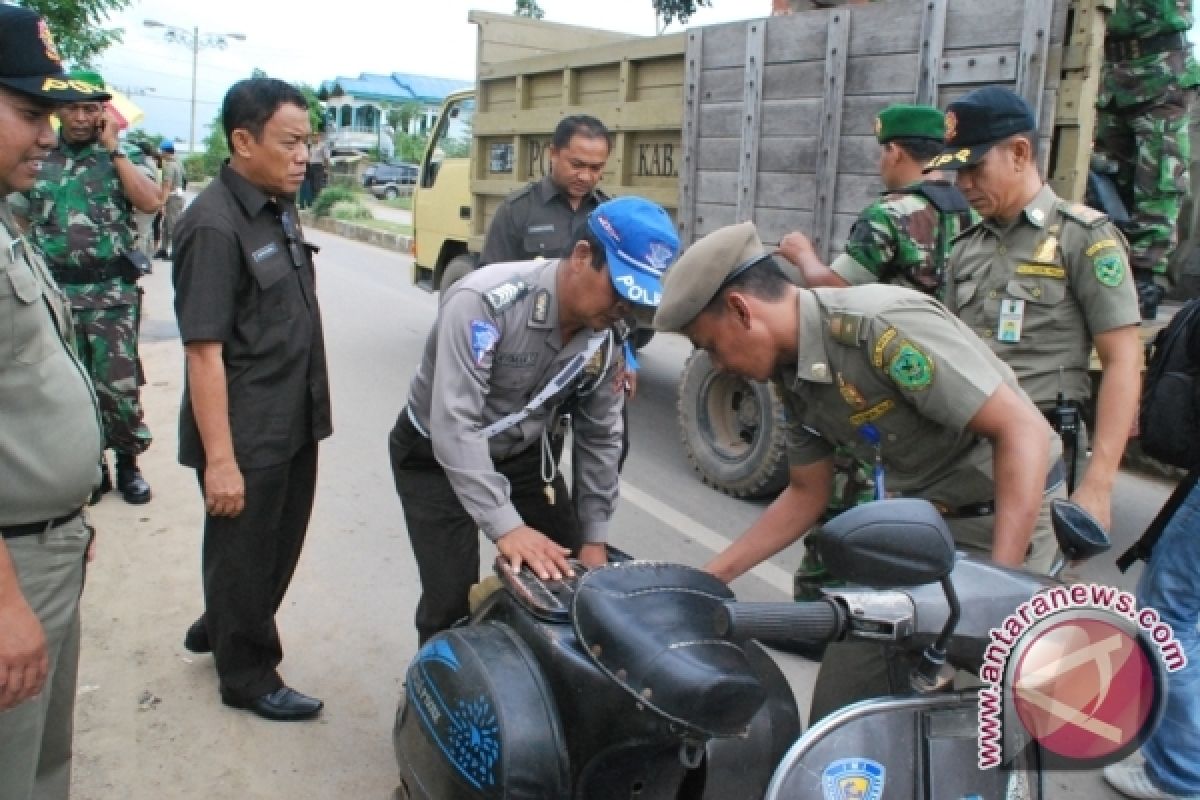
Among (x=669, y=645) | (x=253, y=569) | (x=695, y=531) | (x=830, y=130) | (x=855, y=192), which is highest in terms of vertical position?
(x=830, y=130)

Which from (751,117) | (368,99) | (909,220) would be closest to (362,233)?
(751,117)

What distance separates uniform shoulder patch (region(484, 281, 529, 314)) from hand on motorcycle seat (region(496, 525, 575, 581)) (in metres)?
0.51

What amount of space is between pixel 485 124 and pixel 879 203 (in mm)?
4332

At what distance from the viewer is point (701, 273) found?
180 centimetres

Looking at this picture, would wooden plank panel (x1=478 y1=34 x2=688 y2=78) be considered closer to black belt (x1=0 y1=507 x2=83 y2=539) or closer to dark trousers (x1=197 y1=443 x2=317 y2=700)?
dark trousers (x1=197 y1=443 x2=317 y2=700)

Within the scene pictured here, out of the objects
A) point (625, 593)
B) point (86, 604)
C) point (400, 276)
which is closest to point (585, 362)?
point (625, 593)

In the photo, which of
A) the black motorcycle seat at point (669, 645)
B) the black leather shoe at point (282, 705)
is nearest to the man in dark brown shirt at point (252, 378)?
the black leather shoe at point (282, 705)

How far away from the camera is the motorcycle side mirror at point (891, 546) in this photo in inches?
42.8

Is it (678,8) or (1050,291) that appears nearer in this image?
(1050,291)

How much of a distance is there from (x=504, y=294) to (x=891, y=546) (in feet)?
4.42

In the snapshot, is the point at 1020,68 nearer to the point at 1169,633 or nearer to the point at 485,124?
the point at 1169,633

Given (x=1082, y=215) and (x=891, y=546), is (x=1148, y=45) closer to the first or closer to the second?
(x=1082, y=215)

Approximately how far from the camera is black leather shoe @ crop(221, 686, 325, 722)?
2.95 metres

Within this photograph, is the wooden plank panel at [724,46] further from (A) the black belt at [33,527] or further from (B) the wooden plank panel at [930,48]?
(A) the black belt at [33,527]
